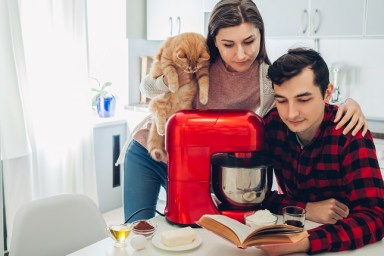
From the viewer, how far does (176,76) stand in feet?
5.62

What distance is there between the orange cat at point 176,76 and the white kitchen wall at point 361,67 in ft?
5.39

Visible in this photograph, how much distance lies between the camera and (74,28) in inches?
116

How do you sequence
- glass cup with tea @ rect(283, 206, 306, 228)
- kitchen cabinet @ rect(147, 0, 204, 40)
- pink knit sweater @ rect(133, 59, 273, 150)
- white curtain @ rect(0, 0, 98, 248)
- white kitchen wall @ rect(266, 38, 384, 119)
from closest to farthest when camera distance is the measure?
glass cup with tea @ rect(283, 206, 306, 228) < pink knit sweater @ rect(133, 59, 273, 150) < white curtain @ rect(0, 0, 98, 248) < white kitchen wall @ rect(266, 38, 384, 119) < kitchen cabinet @ rect(147, 0, 204, 40)

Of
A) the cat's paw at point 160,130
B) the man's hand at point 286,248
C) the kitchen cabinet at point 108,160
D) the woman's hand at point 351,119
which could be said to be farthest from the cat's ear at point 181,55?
the kitchen cabinet at point 108,160

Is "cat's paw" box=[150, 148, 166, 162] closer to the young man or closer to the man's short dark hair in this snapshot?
the young man

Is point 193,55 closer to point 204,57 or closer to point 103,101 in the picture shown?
point 204,57

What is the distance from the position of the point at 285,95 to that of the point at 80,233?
2.89 ft

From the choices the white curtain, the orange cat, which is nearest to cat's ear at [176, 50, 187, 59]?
the orange cat

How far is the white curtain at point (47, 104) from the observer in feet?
8.47

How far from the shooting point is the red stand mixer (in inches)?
49.7

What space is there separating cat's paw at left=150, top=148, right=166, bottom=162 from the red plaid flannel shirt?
0.44m

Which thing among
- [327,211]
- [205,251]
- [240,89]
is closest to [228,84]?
[240,89]

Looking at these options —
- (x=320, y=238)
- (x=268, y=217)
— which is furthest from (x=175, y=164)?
(x=320, y=238)

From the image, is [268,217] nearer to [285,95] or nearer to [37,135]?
[285,95]
